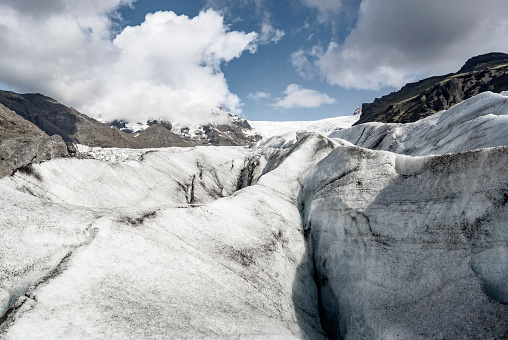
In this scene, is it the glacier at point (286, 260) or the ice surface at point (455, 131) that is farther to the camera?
the ice surface at point (455, 131)

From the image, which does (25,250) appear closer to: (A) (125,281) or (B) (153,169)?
(A) (125,281)

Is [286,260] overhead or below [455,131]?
below

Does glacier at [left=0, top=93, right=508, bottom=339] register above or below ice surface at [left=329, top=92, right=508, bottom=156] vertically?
below

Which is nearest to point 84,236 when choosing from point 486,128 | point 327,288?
point 327,288

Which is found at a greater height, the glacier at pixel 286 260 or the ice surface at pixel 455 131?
the ice surface at pixel 455 131

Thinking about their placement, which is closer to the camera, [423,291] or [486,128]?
[423,291]

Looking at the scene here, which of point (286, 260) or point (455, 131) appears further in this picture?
point (455, 131)

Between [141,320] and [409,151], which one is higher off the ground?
[409,151]

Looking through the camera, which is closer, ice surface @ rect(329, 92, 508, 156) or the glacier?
the glacier
